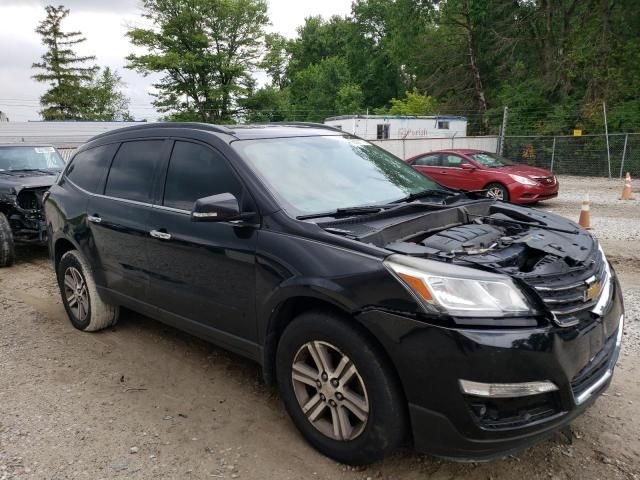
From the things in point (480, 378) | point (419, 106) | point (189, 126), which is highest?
point (419, 106)

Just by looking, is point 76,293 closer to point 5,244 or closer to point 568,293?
point 5,244

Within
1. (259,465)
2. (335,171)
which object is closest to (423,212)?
(335,171)

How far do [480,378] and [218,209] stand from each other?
5.50ft

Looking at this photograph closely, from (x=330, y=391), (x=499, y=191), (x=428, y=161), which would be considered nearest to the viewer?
(x=330, y=391)

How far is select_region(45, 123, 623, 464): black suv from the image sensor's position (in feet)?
7.42

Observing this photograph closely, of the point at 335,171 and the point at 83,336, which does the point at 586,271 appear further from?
the point at 83,336

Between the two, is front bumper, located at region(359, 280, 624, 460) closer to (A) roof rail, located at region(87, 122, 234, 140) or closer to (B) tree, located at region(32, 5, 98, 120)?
(A) roof rail, located at region(87, 122, 234, 140)

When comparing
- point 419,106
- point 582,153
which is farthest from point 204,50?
point 582,153

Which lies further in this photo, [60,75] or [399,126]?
[60,75]

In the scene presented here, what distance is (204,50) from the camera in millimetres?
42812

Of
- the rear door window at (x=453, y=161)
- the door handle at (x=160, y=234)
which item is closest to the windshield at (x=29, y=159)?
the door handle at (x=160, y=234)

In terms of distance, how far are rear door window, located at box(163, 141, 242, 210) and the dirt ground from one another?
4.39 ft

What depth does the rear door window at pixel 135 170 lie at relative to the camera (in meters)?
3.94

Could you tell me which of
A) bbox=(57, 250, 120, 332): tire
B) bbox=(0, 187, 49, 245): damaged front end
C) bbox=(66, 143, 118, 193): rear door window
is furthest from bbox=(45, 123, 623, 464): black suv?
bbox=(0, 187, 49, 245): damaged front end
